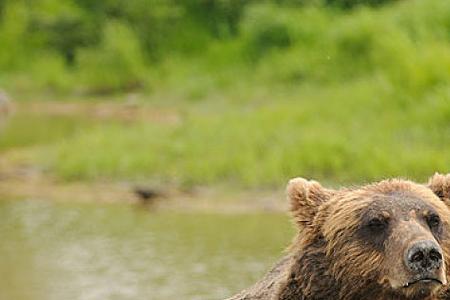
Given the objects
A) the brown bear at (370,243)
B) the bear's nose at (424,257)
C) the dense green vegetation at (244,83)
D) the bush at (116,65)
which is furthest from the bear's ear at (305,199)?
the bush at (116,65)

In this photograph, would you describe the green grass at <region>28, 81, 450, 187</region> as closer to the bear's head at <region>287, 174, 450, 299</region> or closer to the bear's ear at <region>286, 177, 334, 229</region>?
the bear's ear at <region>286, 177, 334, 229</region>

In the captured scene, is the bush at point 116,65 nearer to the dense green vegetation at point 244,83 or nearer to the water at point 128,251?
the dense green vegetation at point 244,83

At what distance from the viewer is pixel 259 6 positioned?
91.8 feet

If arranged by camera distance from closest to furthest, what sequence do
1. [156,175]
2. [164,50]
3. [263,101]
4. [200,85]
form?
[156,175] < [263,101] < [200,85] < [164,50]

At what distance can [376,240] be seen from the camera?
4789 millimetres

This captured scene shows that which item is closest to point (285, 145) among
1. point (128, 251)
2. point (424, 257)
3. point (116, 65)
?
point (128, 251)

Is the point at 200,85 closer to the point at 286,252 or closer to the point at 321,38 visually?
the point at 321,38

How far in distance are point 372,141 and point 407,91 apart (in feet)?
4.83

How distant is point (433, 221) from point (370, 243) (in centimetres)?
25

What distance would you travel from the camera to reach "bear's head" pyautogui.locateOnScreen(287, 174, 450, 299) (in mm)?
4531

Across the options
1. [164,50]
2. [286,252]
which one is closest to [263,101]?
[164,50]

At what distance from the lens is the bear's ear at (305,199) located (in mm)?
5117

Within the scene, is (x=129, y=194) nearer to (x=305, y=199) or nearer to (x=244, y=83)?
(x=244, y=83)

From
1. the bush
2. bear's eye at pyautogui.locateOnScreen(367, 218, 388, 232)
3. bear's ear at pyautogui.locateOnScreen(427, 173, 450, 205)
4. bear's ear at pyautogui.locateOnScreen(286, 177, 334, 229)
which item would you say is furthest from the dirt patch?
the bush
